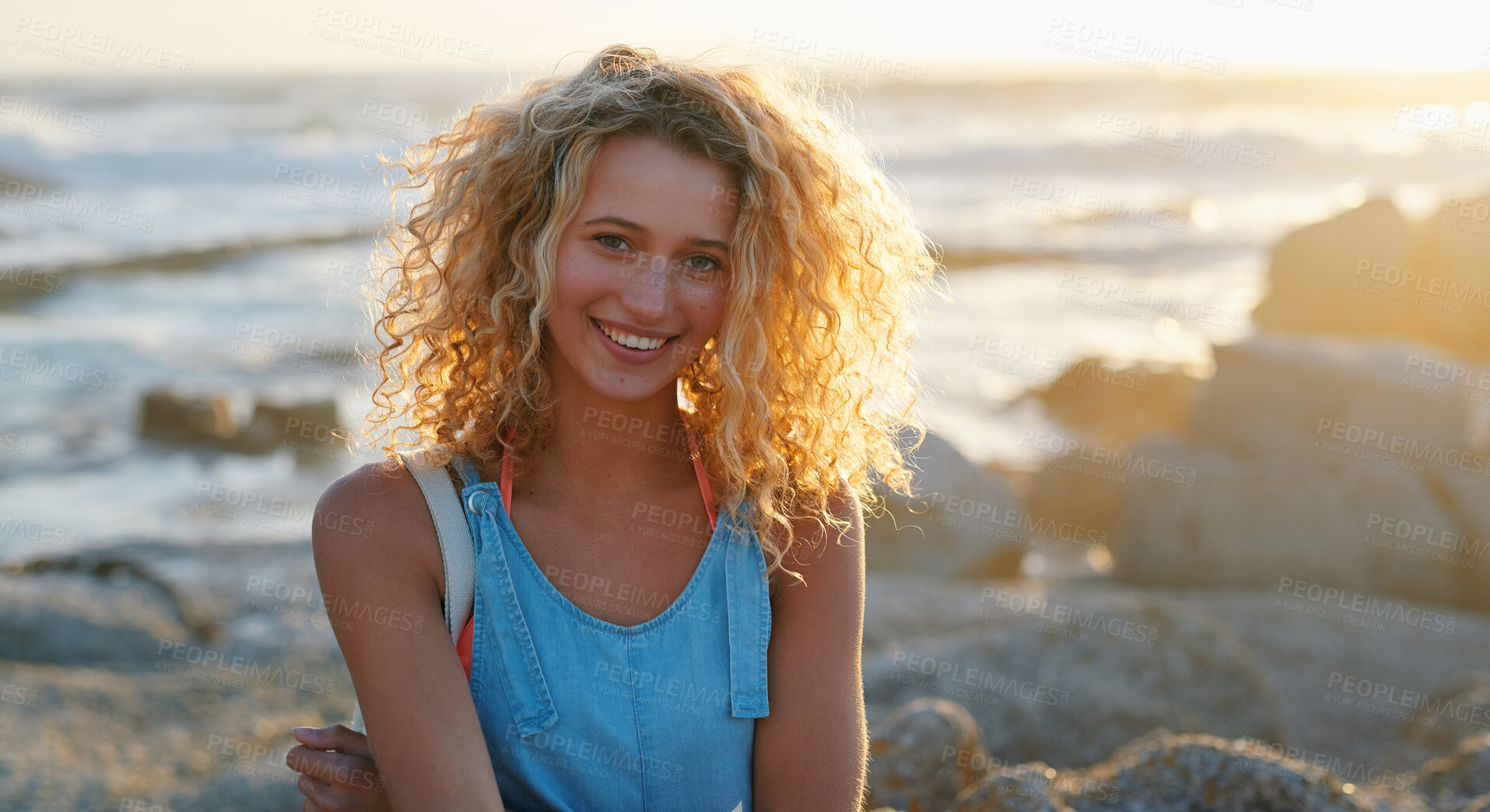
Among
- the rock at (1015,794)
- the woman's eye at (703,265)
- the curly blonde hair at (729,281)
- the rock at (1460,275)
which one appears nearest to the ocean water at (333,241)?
the curly blonde hair at (729,281)

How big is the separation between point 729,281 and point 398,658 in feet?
3.75

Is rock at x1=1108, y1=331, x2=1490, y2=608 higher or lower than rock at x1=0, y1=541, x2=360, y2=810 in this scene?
higher

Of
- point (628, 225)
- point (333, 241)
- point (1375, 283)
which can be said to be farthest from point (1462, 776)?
point (333, 241)

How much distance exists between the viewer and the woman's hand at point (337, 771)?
243cm

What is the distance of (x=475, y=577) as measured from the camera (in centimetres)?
246

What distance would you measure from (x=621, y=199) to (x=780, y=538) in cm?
86

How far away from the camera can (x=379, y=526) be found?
7.73 ft

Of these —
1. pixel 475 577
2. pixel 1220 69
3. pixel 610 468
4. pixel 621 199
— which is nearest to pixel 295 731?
pixel 475 577

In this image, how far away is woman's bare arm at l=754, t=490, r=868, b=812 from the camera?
2512 millimetres

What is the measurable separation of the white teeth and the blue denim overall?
17.6 inches

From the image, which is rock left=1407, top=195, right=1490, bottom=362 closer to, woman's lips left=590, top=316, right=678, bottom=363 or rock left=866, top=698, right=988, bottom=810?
rock left=866, top=698, right=988, bottom=810

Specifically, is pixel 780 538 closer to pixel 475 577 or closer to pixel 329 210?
pixel 475 577

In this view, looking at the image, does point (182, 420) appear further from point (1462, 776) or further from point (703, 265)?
point (1462, 776)

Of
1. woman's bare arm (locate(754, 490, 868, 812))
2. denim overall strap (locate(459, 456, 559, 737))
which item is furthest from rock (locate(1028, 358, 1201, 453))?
denim overall strap (locate(459, 456, 559, 737))
